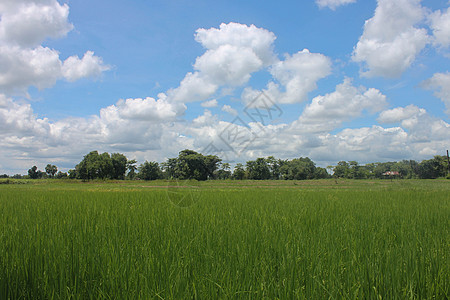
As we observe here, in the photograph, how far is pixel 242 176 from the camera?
60.6 metres

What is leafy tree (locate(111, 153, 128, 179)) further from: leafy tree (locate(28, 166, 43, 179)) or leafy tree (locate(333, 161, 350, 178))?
leafy tree (locate(333, 161, 350, 178))

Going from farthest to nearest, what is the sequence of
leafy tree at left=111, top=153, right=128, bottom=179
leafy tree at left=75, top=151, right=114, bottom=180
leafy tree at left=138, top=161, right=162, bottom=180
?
leafy tree at left=111, top=153, right=128, bottom=179 → leafy tree at left=138, top=161, right=162, bottom=180 → leafy tree at left=75, top=151, right=114, bottom=180

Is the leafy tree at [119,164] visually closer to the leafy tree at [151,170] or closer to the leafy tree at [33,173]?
the leafy tree at [151,170]

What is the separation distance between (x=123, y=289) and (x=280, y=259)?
4.22 ft

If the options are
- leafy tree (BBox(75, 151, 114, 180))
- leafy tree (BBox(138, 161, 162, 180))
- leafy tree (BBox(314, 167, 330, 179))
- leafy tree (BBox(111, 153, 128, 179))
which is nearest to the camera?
leafy tree (BBox(75, 151, 114, 180))

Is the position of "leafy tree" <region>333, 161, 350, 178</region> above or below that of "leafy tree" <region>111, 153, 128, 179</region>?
below

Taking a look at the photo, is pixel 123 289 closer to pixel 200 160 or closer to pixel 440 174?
pixel 200 160

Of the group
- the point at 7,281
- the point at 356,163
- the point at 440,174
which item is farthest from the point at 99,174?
the point at 440,174

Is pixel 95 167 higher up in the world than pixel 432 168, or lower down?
higher up

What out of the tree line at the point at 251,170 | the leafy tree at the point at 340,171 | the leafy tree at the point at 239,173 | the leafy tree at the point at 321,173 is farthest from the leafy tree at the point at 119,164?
the leafy tree at the point at 340,171

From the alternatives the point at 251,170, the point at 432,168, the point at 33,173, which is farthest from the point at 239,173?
the point at 33,173

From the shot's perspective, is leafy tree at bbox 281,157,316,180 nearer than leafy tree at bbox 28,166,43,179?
Yes

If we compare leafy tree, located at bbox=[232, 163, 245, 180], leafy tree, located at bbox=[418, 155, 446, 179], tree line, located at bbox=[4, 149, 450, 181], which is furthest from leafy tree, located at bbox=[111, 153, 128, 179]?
leafy tree, located at bbox=[418, 155, 446, 179]

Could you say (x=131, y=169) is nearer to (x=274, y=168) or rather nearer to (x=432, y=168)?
(x=274, y=168)
